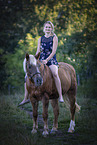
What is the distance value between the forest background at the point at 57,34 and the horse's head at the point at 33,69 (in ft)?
12.7

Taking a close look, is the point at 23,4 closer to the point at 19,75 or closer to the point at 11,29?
the point at 11,29

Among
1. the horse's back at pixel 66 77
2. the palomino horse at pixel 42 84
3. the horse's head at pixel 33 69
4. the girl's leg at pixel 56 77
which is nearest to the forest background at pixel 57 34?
the horse's back at pixel 66 77

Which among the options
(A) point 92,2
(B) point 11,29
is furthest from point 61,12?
(B) point 11,29

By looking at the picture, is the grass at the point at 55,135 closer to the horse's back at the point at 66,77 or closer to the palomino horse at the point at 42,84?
the palomino horse at the point at 42,84

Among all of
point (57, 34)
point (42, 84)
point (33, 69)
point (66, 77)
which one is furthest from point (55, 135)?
point (57, 34)

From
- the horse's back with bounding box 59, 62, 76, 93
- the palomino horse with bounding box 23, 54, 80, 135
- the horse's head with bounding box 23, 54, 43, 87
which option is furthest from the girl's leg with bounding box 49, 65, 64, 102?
the horse's head with bounding box 23, 54, 43, 87

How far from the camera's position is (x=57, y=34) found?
15.8 metres

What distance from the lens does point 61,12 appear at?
19828 mm

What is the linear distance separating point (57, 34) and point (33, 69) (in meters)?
11.8

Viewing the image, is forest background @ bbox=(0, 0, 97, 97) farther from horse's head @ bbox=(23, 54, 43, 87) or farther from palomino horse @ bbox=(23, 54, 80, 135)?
horse's head @ bbox=(23, 54, 43, 87)

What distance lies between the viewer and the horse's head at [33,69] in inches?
175

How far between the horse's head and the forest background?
389 cm

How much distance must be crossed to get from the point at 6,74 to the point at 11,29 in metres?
6.07

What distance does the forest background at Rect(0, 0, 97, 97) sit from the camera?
14000 mm
